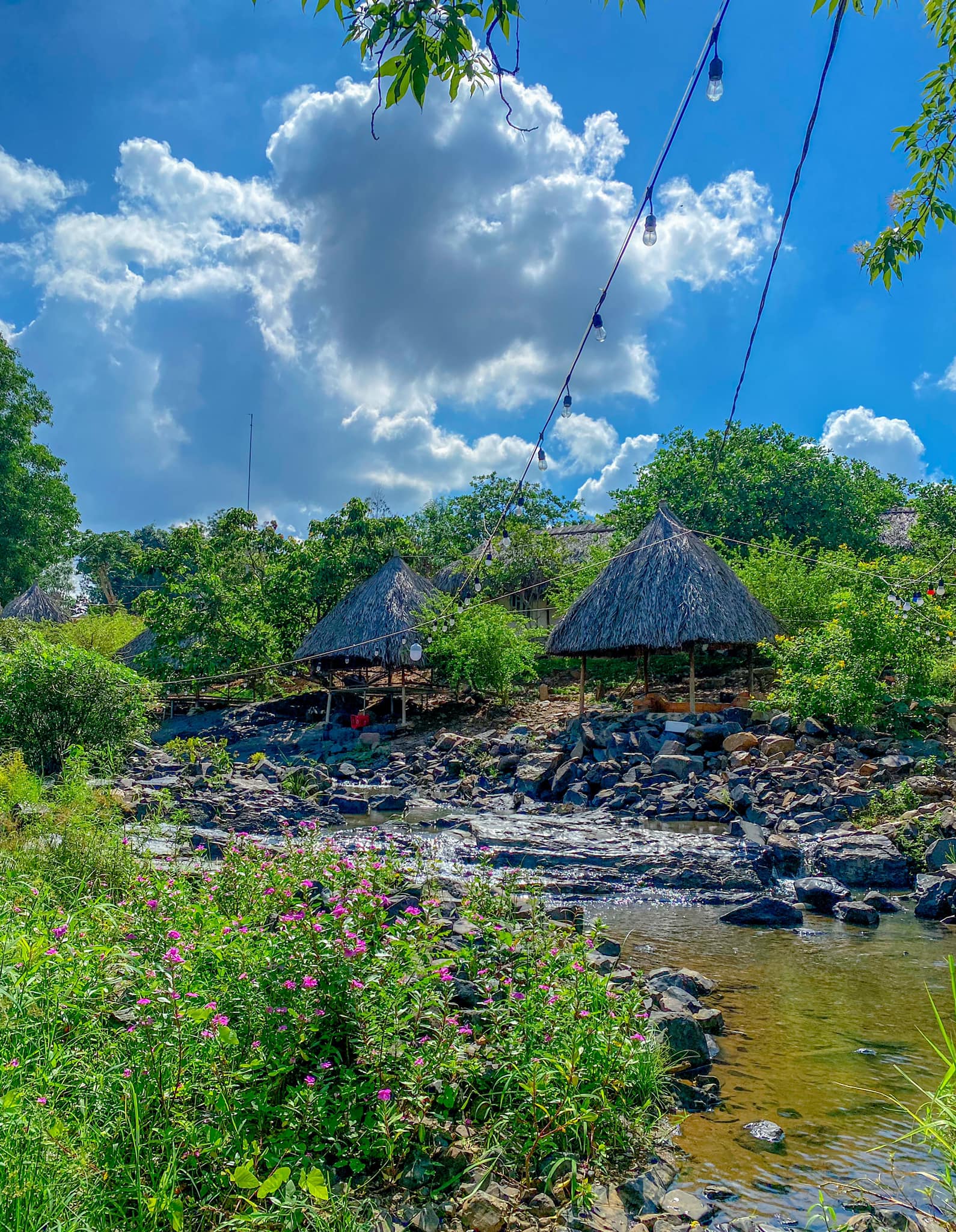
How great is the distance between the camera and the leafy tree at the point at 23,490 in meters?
29.6

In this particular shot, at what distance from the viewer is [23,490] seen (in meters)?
30.0

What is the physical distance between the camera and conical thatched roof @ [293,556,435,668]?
1992 cm

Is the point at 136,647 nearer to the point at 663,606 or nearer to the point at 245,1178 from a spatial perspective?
the point at 663,606

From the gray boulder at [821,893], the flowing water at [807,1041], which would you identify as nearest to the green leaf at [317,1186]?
the flowing water at [807,1041]

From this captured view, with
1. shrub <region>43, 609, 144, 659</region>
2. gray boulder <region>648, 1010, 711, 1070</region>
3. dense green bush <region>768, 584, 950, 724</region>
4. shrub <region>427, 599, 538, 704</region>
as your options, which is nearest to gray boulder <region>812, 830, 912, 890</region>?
dense green bush <region>768, 584, 950, 724</region>

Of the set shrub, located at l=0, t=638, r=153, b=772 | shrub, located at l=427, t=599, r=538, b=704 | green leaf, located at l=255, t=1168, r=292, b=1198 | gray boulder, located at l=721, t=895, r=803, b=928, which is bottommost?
gray boulder, located at l=721, t=895, r=803, b=928

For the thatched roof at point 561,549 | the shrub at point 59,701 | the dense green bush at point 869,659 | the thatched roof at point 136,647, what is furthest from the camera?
the thatched roof at point 561,549

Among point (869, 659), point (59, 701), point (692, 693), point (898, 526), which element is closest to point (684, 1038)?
point (869, 659)

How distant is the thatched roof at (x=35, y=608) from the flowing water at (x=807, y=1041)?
2724cm

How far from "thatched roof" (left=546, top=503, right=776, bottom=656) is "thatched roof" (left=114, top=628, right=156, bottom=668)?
45.5ft

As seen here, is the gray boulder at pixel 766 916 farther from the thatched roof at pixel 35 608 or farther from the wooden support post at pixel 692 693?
the thatched roof at pixel 35 608

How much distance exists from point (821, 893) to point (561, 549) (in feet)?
63.8

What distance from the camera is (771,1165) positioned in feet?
10.7

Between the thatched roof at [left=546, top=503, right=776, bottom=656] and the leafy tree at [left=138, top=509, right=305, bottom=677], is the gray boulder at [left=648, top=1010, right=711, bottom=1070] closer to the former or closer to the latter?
the thatched roof at [left=546, top=503, right=776, bottom=656]
